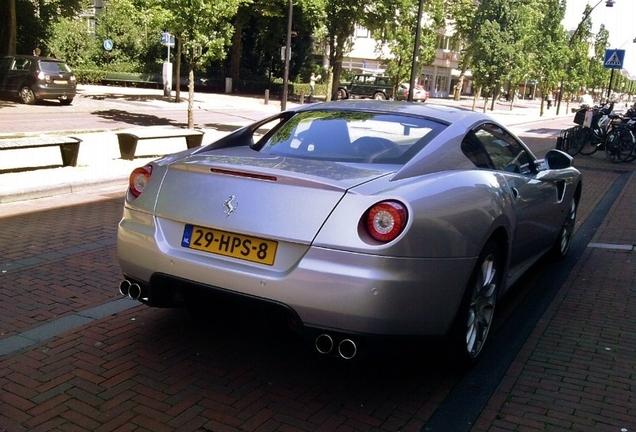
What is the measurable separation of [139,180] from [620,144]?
15.9 m

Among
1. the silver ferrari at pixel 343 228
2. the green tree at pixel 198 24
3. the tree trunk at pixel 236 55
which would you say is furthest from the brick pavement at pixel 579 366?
the tree trunk at pixel 236 55

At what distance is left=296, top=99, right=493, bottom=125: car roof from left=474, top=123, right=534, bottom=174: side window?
104 millimetres

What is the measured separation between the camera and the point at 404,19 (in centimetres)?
2942

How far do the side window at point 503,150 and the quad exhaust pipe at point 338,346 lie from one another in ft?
6.12

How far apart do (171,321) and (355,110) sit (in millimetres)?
1877

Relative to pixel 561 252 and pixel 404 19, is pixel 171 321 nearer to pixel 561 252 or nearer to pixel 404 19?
pixel 561 252

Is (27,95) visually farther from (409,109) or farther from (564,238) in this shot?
(409,109)

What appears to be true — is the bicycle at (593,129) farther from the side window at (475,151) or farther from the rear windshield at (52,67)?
the rear windshield at (52,67)

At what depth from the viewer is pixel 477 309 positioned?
3.86m

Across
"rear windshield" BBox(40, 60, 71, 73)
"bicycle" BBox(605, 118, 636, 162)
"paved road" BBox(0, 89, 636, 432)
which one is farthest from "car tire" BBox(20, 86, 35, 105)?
"paved road" BBox(0, 89, 636, 432)

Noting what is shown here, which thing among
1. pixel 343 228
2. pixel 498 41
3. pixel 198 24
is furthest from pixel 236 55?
pixel 343 228

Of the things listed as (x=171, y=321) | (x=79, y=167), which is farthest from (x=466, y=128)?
(x=79, y=167)

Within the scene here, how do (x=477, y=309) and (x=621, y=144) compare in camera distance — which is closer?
(x=477, y=309)

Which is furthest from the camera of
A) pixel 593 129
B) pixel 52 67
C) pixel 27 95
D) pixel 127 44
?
pixel 127 44
